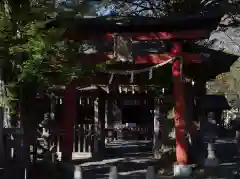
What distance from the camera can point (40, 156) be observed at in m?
12.6

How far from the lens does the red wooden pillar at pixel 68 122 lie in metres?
12.5

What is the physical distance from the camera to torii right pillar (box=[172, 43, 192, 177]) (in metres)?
11.5

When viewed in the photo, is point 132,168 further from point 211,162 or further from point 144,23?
point 144,23

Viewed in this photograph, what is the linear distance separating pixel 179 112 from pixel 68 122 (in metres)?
3.47

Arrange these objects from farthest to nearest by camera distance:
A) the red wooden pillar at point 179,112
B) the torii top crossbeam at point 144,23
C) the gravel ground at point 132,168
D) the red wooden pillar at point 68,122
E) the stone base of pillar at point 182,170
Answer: the red wooden pillar at point 68,122 → the red wooden pillar at point 179,112 → the torii top crossbeam at point 144,23 → the stone base of pillar at point 182,170 → the gravel ground at point 132,168

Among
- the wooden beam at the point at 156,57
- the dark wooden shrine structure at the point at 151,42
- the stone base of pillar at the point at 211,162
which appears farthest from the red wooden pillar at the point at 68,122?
the stone base of pillar at the point at 211,162

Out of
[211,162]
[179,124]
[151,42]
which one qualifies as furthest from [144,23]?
[211,162]

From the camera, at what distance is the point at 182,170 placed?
1139 cm

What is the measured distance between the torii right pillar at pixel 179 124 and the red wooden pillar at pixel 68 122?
305 cm

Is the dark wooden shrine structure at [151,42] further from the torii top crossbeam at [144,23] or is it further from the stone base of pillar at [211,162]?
the stone base of pillar at [211,162]

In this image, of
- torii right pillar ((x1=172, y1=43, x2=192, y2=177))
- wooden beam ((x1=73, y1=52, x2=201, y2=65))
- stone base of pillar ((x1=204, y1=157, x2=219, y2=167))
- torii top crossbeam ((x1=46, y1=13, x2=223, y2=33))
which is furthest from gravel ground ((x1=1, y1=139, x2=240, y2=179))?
torii top crossbeam ((x1=46, y1=13, x2=223, y2=33))

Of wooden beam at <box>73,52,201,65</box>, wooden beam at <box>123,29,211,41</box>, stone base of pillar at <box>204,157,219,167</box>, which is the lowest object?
stone base of pillar at <box>204,157,219,167</box>

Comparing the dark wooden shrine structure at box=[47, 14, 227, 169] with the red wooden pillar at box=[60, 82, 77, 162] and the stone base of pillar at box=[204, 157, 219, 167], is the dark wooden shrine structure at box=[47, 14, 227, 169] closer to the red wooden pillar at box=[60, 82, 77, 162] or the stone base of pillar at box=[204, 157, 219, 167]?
the red wooden pillar at box=[60, 82, 77, 162]

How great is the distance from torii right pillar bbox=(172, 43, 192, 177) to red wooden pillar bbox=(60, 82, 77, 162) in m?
3.05
